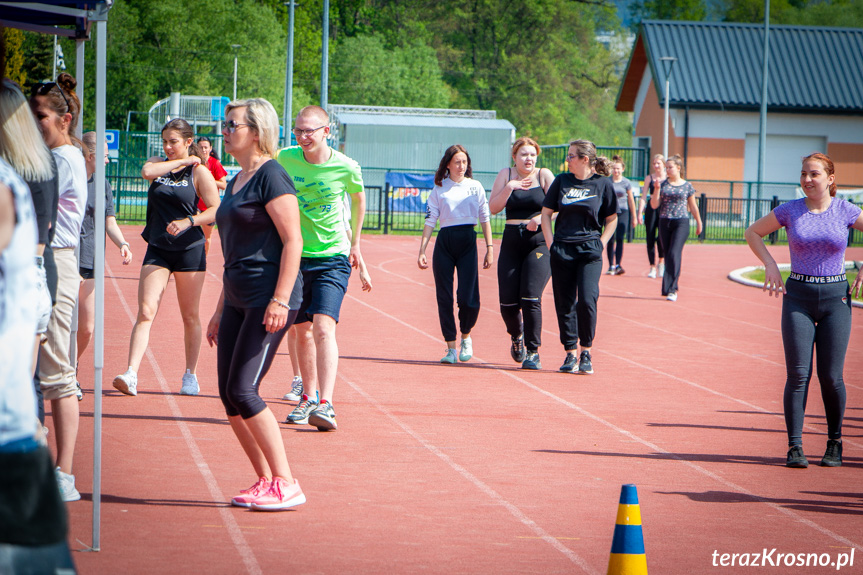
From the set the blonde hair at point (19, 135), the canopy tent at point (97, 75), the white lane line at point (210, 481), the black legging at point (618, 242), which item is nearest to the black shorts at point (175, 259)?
the white lane line at point (210, 481)

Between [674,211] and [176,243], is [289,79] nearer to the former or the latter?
[674,211]

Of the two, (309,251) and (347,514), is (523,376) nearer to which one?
(309,251)

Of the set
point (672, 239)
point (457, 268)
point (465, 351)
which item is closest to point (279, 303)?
point (457, 268)

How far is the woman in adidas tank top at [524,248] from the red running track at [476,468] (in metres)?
0.46

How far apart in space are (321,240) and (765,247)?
2.79 metres

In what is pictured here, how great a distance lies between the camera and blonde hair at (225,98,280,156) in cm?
561

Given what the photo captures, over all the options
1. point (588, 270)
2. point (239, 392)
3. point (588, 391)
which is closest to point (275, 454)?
point (239, 392)

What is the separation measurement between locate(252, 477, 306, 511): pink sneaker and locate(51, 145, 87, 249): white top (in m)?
1.56

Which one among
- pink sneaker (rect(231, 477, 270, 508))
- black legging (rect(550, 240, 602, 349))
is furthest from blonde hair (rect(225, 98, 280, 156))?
black legging (rect(550, 240, 602, 349))

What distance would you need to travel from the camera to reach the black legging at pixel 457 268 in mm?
10312

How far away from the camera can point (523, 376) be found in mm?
10031

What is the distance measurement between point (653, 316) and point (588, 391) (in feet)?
19.6

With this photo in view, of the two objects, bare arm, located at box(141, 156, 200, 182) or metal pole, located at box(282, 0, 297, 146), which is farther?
metal pole, located at box(282, 0, 297, 146)

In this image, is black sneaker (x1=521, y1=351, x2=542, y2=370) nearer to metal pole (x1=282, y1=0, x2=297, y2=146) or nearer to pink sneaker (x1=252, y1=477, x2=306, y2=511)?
pink sneaker (x1=252, y1=477, x2=306, y2=511)
